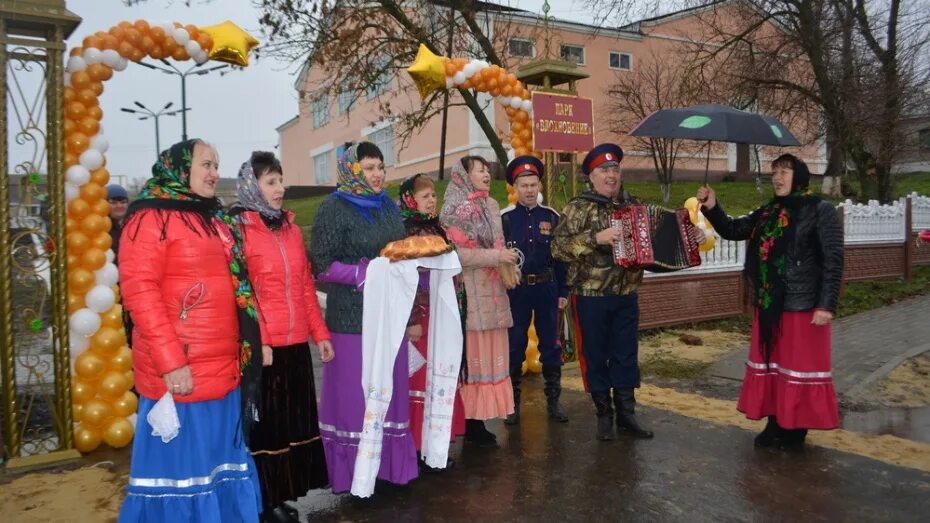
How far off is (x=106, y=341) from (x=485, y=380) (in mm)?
2965

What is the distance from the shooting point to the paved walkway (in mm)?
6984

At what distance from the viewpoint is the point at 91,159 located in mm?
5262

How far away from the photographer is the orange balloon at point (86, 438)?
16.9 ft

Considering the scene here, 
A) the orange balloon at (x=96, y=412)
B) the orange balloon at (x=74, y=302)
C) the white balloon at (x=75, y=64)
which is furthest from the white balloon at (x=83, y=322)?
the white balloon at (x=75, y=64)

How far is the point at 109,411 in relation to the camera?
17.5 feet

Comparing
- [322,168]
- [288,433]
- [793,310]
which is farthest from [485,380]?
[322,168]

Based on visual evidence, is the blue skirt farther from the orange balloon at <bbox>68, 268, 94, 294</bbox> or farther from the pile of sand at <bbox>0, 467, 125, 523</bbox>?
the orange balloon at <bbox>68, 268, 94, 294</bbox>

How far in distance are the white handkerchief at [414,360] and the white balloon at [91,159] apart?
292 centimetres

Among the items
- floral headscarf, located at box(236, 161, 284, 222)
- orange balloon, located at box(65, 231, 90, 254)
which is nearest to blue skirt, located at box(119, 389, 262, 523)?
floral headscarf, located at box(236, 161, 284, 222)

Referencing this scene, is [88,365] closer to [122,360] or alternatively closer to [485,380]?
[122,360]

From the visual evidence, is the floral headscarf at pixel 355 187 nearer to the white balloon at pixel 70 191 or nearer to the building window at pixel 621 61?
the white balloon at pixel 70 191

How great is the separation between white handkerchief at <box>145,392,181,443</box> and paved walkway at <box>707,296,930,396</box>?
5.74 metres

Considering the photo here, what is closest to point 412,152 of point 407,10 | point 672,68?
point 672,68

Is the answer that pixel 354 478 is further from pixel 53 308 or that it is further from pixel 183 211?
pixel 53 308
